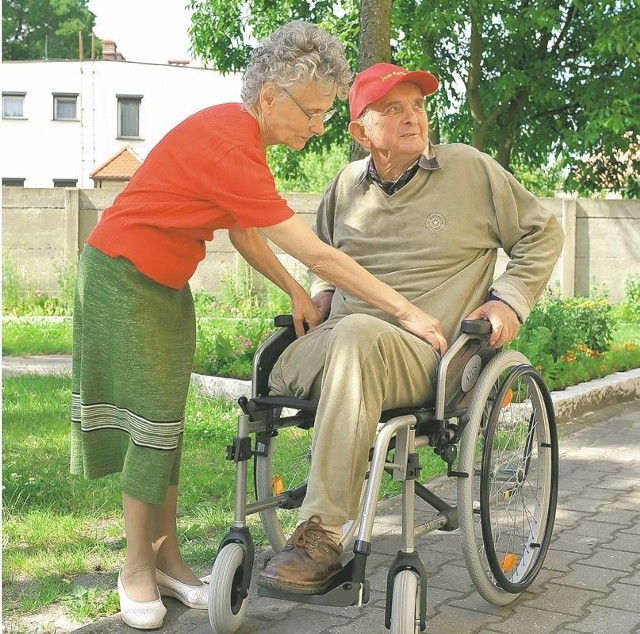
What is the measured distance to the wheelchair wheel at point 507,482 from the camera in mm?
2939

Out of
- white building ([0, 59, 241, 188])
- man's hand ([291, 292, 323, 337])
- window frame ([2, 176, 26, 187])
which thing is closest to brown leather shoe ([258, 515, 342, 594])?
man's hand ([291, 292, 323, 337])

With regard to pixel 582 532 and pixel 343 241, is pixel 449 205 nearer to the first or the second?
pixel 343 241

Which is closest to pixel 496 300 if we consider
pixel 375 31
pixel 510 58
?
pixel 375 31

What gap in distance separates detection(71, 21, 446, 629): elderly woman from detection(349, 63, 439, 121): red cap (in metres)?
0.24

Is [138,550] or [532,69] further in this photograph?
[532,69]

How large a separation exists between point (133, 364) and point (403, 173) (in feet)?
3.60

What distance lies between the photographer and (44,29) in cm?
4866

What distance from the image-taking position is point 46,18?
48.5 meters

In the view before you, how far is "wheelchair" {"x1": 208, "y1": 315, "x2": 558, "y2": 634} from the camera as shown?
268cm

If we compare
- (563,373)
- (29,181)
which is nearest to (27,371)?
(563,373)

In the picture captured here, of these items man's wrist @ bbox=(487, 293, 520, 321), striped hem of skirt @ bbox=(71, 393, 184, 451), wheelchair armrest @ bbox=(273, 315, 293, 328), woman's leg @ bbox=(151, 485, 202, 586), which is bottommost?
woman's leg @ bbox=(151, 485, 202, 586)

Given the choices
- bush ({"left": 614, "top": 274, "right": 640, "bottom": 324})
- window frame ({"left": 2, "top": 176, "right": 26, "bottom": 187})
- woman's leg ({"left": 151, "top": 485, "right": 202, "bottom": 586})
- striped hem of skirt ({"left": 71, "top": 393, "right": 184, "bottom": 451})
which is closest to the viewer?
striped hem of skirt ({"left": 71, "top": 393, "right": 184, "bottom": 451})

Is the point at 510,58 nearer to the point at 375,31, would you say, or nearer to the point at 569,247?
the point at 569,247

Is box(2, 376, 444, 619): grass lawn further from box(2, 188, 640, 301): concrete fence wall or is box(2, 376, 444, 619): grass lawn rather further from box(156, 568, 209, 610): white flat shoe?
box(2, 188, 640, 301): concrete fence wall
